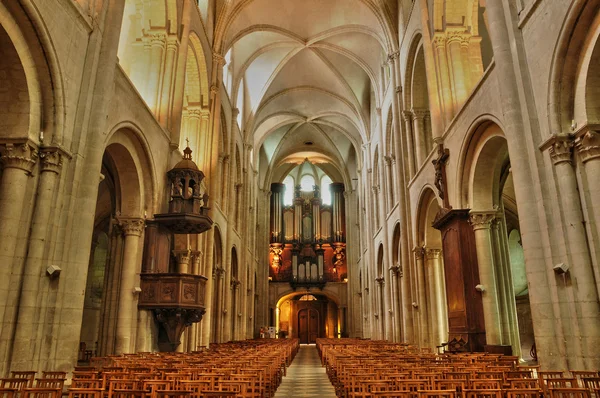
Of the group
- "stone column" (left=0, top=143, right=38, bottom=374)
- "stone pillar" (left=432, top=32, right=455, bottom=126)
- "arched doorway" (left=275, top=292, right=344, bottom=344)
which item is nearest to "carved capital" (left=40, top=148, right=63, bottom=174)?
"stone column" (left=0, top=143, right=38, bottom=374)

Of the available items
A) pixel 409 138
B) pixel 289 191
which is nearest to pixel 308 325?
pixel 289 191

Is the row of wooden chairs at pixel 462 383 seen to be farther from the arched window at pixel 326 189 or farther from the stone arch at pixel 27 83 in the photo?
the arched window at pixel 326 189

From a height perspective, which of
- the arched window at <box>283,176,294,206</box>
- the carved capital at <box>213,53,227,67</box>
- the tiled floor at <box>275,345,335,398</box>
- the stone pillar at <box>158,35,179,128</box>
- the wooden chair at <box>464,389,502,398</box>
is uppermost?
the arched window at <box>283,176,294,206</box>

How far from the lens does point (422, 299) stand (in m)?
16.5

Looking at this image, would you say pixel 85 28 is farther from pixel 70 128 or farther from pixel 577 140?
pixel 577 140

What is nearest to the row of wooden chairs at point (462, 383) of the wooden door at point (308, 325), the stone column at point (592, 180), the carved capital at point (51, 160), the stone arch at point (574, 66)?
the stone column at point (592, 180)

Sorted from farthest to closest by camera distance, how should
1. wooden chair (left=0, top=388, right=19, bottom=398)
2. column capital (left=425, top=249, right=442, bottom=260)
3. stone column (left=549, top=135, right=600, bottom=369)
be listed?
column capital (left=425, top=249, right=442, bottom=260) < stone column (left=549, top=135, right=600, bottom=369) < wooden chair (left=0, top=388, right=19, bottom=398)

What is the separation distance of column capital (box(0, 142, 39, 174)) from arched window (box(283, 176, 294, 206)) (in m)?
34.1

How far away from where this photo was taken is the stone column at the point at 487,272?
10883 mm

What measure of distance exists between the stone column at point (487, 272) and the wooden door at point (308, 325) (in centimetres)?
3050

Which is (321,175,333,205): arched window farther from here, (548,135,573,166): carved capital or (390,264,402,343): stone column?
(548,135,573,166): carved capital

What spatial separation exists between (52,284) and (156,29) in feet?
31.7

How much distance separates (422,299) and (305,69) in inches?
670

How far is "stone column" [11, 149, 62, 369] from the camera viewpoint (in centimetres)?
A: 736
